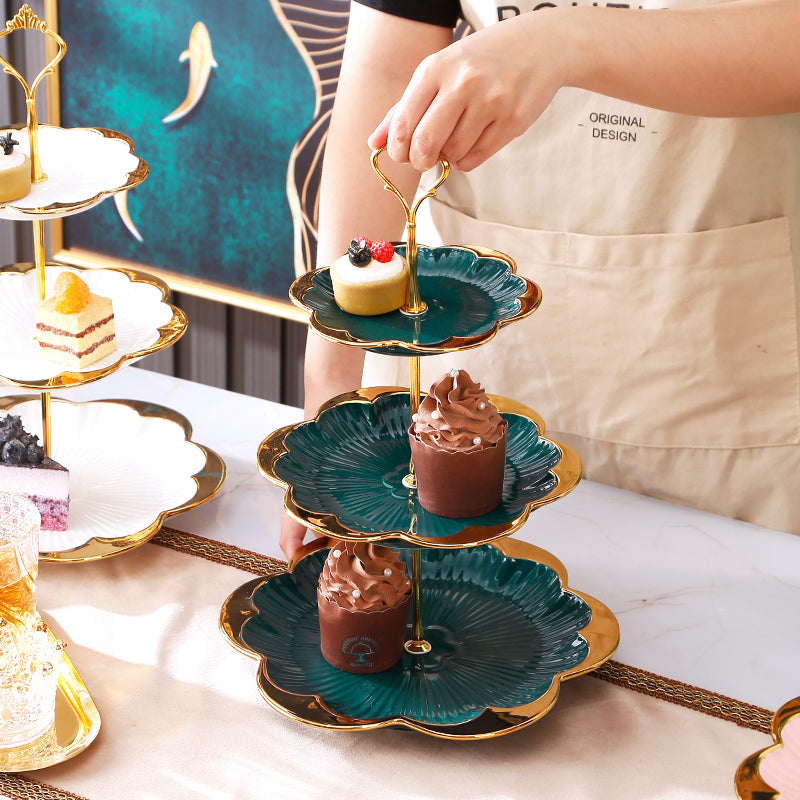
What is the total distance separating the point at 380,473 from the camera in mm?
1177

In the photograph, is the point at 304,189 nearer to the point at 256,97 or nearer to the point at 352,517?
the point at 256,97

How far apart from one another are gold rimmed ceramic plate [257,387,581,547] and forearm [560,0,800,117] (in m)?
0.39

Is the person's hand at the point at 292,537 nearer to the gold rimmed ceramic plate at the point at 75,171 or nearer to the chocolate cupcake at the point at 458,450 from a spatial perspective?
the chocolate cupcake at the point at 458,450

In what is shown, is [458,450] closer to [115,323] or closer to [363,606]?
[363,606]

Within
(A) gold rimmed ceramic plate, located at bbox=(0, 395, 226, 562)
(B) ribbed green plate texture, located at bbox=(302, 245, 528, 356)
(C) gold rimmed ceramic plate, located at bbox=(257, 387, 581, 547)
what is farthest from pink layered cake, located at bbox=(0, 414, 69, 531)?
(B) ribbed green plate texture, located at bbox=(302, 245, 528, 356)

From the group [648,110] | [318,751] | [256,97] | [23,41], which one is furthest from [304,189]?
[318,751]

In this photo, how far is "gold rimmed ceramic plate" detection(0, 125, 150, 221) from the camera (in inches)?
50.8

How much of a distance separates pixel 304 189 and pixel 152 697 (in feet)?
4.86

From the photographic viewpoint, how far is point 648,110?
1.54 m

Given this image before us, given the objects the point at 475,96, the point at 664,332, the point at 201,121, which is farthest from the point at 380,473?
the point at 201,121

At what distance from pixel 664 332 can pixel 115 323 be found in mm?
785

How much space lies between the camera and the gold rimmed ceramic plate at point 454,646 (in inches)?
44.7

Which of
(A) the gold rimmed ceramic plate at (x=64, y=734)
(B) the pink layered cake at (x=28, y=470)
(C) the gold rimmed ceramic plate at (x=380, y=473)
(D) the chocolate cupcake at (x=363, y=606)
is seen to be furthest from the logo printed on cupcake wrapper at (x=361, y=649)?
(B) the pink layered cake at (x=28, y=470)

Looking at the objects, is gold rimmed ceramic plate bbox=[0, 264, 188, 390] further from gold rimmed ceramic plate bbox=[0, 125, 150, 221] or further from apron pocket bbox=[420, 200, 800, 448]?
apron pocket bbox=[420, 200, 800, 448]
